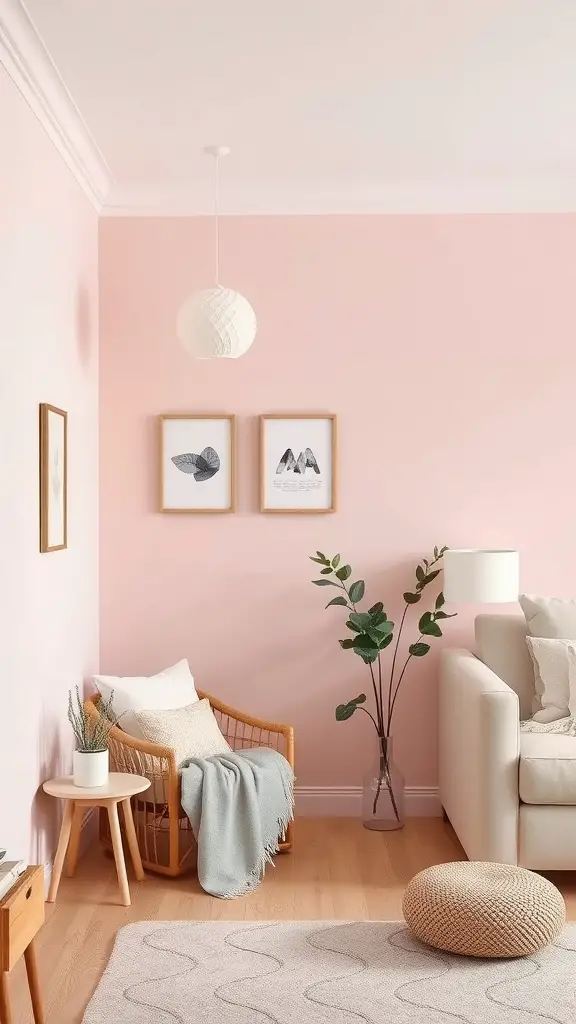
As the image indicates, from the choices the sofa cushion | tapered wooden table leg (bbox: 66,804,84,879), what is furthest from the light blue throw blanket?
the sofa cushion

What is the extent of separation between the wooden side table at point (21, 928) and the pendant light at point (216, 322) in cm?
218

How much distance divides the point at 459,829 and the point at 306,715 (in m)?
0.95

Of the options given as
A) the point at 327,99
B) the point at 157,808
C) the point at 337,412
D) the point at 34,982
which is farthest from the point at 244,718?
the point at 327,99

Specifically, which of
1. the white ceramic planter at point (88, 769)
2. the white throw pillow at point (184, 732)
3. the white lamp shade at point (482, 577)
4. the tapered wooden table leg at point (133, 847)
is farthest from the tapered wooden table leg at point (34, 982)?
the white lamp shade at point (482, 577)

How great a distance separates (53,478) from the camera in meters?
3.71

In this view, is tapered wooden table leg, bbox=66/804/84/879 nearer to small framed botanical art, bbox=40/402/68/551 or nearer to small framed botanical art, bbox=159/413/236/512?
small framed botanical art, bbox=40/402/68/551

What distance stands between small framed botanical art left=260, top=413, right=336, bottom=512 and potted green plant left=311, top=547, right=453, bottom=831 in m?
0.27

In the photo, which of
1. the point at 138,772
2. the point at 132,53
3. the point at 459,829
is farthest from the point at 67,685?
the point at 132,53

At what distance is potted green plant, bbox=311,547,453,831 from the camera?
4344 millimetres

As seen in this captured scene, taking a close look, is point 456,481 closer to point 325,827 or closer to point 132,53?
point 325,827

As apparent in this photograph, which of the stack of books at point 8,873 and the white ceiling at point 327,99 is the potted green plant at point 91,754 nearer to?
the stack of books at point 8,873

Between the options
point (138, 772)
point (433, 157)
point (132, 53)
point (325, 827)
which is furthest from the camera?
point (325, 827)

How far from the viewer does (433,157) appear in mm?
4203

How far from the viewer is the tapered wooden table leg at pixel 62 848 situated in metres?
3.57
